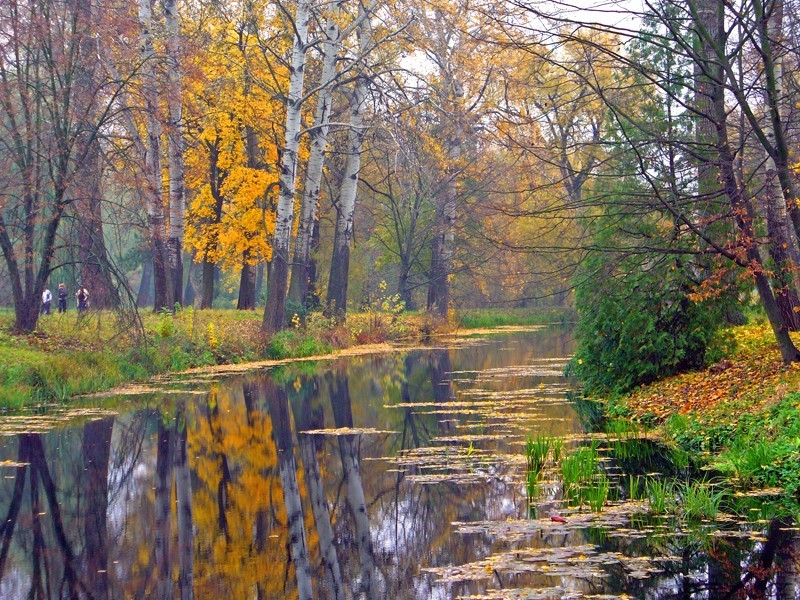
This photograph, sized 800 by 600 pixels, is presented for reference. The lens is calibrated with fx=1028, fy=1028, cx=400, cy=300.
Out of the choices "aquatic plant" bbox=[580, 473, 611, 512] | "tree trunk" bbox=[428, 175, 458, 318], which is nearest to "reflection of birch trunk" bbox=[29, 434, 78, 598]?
"aquatic plant" bbox=[580, 473, 611, 512]

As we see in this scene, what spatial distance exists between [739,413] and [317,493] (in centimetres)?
498

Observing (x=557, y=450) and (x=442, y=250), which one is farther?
(x=442, y=250)

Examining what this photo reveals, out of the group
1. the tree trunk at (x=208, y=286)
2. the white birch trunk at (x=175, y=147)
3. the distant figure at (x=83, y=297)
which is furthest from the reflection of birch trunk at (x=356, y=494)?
the tree trunk at (x=208, y=286)

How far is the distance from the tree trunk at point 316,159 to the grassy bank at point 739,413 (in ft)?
45.5

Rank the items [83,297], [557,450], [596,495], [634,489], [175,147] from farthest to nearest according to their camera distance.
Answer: [83,297] < [175,147] < [557,450] < [634,489] < [596,495]

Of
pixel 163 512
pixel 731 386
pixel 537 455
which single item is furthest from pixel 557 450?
pixel 163 512

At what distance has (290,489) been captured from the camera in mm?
9688

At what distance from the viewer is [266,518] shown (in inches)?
334

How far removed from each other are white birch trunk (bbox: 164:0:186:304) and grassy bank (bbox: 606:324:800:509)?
13.3 m

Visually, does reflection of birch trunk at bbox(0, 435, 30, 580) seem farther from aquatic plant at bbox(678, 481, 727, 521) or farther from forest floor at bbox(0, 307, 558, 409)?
aquatic plant at bbox(678, 481, 727, 521)

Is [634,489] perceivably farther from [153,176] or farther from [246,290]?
[246,290]

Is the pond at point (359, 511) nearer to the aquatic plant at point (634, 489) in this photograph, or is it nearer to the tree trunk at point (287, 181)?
the aquatic plant at point (634, 489)

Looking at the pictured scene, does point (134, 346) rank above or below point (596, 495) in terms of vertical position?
above

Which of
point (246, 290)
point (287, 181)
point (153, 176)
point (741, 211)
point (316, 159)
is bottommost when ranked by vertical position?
point (741, 211)
